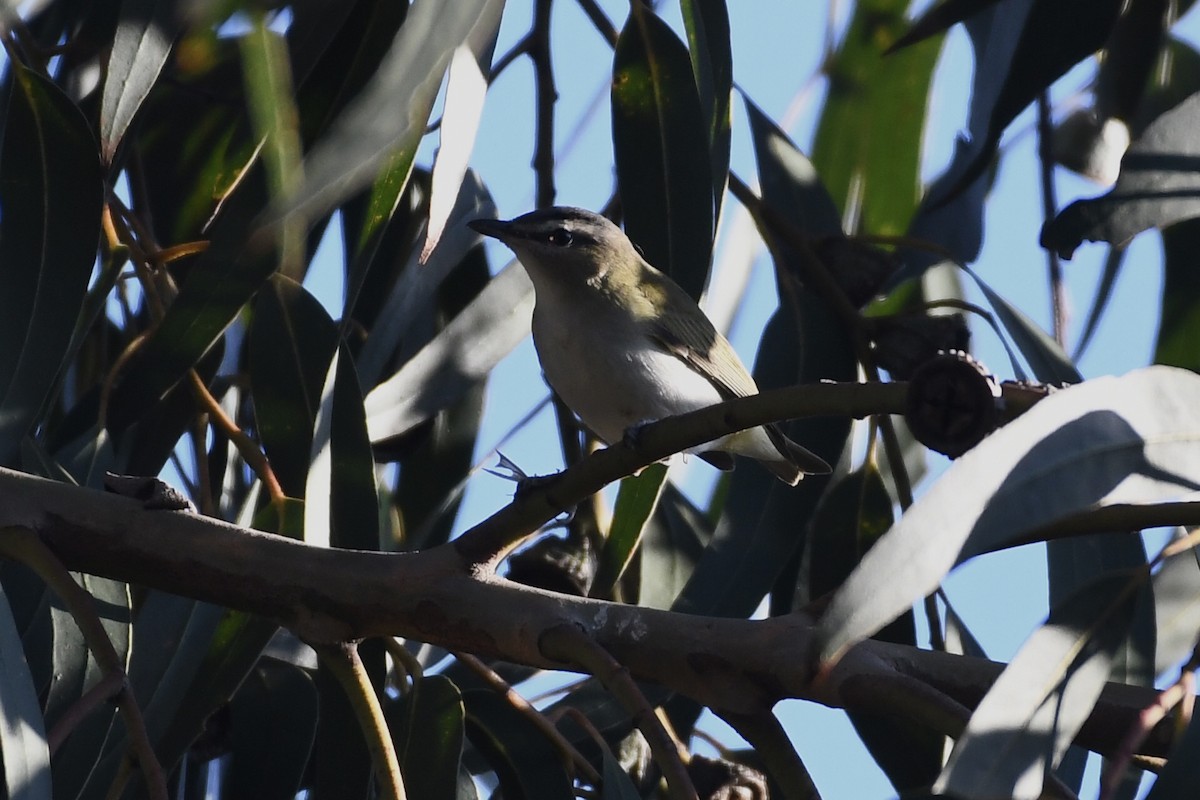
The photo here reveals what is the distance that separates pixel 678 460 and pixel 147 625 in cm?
112

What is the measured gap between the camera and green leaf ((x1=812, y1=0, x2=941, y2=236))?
11.1ft

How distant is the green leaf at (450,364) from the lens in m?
2.33

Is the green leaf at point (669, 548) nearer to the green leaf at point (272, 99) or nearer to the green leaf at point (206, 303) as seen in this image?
the green leaf at point (206, 303)

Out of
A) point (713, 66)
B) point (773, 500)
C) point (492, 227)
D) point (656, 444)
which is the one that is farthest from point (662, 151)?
point (656, 444)

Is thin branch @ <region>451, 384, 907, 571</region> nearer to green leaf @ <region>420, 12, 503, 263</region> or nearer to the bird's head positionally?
green leaf @ <region>420, 12, 503, 263</region>

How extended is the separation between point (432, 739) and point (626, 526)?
1.77ft

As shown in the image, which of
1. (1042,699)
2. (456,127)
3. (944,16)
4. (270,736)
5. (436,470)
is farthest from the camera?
(436,470)

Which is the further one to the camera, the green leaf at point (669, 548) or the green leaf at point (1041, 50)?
the green leaf at point (669, 548)

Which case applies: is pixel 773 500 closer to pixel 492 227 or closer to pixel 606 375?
pixel 606 375

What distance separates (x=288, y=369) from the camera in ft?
7.73

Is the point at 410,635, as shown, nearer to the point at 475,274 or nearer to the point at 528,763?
the point at 528,763

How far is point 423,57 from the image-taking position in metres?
1.54

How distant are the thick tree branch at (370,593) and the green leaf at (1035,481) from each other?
30 cm

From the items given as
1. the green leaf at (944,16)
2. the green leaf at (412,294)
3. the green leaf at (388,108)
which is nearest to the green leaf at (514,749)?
the green leaf at (412,294)
